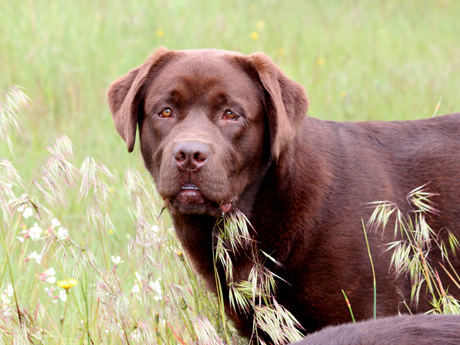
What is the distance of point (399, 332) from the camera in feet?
6.13

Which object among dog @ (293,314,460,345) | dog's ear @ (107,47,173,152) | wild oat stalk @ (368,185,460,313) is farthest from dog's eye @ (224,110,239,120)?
dog @ (293,314,460,345)

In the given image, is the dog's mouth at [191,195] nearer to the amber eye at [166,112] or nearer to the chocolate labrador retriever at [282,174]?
the chocolate labrador retriever at [282,174]

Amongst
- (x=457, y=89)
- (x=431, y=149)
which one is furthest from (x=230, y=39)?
(x=431, y=149)

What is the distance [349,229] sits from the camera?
353cm

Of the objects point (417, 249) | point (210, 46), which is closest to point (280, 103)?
point (417, 249)

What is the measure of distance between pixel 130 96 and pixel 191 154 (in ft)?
2.31

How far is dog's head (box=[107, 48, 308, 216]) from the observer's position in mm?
3271

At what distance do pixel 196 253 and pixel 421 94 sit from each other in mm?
4199

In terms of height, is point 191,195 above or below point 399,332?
below

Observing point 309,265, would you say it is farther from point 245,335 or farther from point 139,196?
point 139,196

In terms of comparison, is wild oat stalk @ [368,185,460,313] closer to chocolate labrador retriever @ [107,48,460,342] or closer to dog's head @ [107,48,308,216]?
chocolate labrador retriever @ [107,48,460,342]

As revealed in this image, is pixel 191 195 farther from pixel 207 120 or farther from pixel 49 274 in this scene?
pixel 49 274

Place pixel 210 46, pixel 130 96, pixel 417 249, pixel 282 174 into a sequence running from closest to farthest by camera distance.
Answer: pixel 417 249
pixel 282 174
pixel 130 96
pixel 210 46

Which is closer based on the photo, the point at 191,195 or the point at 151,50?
the point at 191,195
